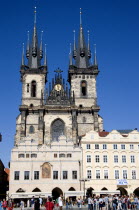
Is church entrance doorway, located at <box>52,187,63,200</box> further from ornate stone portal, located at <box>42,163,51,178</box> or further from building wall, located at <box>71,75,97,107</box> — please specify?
building wall, located at <box>71,75,97,107</box>

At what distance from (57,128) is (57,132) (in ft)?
2.75

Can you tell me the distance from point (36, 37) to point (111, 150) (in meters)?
35.7

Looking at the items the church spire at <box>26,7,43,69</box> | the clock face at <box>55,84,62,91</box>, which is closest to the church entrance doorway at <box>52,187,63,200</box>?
the clock face at <box>55,84,62,91</box>

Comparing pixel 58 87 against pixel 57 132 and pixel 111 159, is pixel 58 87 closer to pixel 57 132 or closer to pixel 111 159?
pixel 57 132

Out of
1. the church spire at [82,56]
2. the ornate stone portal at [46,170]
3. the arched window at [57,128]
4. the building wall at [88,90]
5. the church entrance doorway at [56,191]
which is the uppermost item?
the church spire at [82,56]

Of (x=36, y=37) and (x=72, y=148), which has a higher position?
(x=36, y=37)

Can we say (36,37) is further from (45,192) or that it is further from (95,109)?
(45,192)

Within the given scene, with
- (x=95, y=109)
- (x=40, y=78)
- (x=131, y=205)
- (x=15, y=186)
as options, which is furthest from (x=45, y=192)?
(x=40, y=78)

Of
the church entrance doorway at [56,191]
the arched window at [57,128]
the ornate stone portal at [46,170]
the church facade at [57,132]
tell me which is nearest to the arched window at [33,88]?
the church facade at [57,132]

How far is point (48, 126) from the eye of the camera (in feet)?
201

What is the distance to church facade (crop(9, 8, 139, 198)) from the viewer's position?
47.1m

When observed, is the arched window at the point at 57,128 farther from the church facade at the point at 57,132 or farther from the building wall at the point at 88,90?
the building wall at the point at 88,90

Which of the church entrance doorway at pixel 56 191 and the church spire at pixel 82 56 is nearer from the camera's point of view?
the church entrance doorway at pixel 56 191

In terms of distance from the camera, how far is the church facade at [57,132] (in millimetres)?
47094
